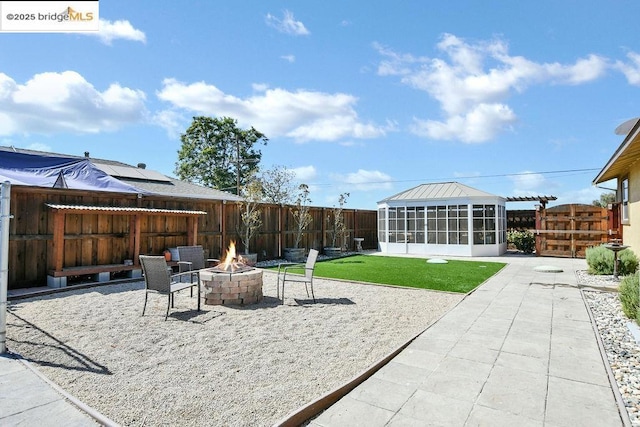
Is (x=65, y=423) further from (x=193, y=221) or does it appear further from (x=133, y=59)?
(x=133, y=59)

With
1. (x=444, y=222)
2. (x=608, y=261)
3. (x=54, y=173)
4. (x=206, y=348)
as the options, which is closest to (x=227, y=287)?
(x=206, y=348)

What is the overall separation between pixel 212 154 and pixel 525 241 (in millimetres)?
21548

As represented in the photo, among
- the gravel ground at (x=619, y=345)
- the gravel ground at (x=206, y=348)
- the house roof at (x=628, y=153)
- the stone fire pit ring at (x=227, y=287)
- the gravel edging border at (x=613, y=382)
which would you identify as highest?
the house roof at (x=628, y=153)

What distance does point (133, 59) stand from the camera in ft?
29.5

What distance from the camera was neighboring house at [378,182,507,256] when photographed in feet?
47.9

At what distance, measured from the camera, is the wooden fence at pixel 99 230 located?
667cm

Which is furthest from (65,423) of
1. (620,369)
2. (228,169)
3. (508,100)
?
(228,169)

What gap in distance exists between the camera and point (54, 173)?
849 centimetres

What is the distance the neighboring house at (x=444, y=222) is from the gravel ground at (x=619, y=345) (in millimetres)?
8120

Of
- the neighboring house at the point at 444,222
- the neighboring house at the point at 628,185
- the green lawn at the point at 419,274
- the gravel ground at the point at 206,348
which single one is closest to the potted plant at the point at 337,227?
the neighboring house at the point at 444,222

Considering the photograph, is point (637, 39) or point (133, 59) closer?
point (637, 39)

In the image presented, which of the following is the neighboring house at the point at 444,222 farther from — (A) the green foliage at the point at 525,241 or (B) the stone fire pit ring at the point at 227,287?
(B) the stone fire pit ring at the point at 227,287

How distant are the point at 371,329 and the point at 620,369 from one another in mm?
2467

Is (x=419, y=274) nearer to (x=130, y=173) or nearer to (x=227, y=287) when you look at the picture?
(x=227, y=287)
